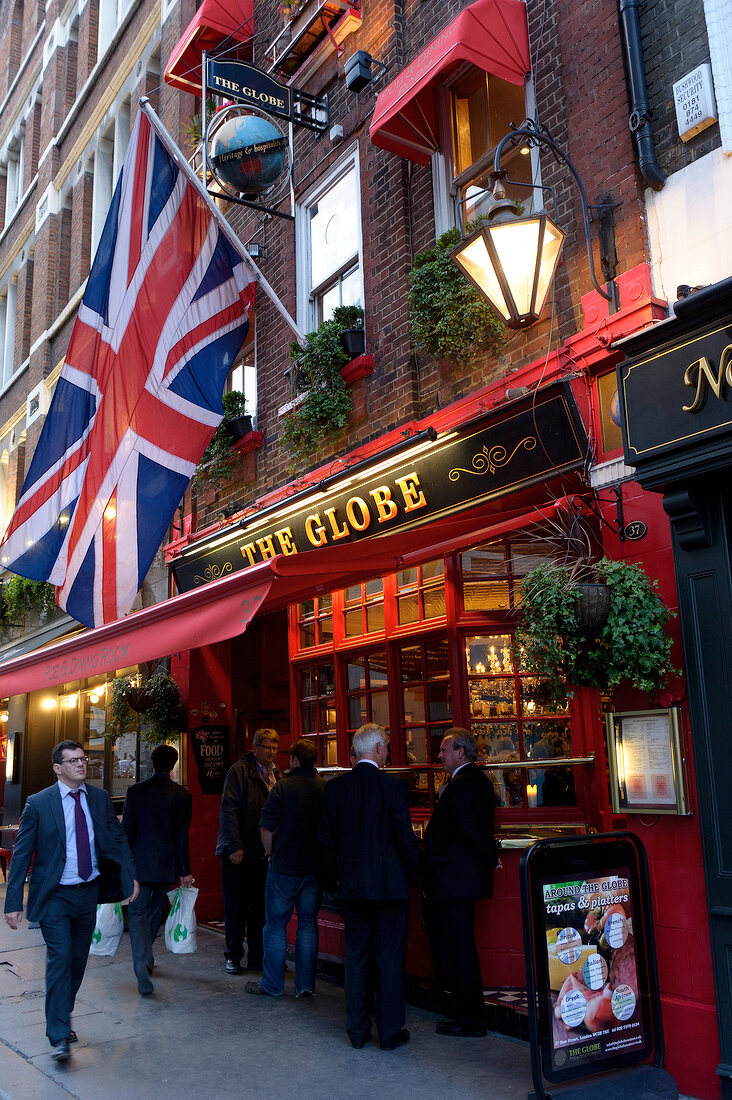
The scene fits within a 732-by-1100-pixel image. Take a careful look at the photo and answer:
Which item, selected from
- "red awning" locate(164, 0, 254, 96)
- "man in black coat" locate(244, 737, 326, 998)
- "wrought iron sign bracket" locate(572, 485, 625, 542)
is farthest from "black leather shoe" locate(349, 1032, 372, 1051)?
"red awning" locate(164, 0, 254, 96)

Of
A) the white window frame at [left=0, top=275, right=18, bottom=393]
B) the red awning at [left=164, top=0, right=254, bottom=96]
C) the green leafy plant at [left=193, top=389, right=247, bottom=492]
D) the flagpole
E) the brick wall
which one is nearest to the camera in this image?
Result: the brick wall

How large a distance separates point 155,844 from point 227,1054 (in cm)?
233

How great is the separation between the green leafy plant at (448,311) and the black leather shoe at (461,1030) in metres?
4.56

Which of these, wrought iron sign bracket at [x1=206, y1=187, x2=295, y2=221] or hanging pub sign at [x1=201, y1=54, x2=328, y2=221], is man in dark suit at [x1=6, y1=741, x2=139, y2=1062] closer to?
wrought iron sign bracket at [x1=206, y1=187, x2=295, y2=221]

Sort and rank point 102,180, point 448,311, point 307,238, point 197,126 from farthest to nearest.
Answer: point 102,180 → point 197,126 → point 307,238 → point 448,311

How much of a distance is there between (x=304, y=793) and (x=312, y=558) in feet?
6.17

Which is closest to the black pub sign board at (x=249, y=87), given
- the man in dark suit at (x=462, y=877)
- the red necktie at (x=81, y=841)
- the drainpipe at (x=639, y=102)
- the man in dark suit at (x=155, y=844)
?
the drainpipe at (x=639, y=102)

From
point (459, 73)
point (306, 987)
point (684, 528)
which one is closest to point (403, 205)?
point (459, 73)

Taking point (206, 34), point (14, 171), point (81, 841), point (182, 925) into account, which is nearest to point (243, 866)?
point (182, 925)

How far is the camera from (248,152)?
9242 millimetres

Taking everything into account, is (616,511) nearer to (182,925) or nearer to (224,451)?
(182,925)

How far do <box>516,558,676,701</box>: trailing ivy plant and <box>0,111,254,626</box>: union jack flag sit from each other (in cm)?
450

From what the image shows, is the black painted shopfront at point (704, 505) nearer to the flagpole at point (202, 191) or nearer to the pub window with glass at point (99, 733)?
the flagpole at point (202, 191)

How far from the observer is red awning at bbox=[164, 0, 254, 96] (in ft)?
34.4
